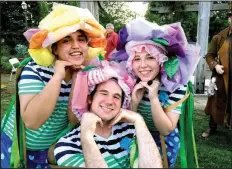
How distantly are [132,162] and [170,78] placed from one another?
40 cm

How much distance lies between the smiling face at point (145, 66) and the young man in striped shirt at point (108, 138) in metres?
0.09

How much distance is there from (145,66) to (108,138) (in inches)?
13.3

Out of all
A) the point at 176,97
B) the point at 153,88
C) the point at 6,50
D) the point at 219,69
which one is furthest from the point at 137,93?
the point at 219,69

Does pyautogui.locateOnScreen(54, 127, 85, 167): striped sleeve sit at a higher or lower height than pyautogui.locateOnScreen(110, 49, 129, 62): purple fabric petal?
lower

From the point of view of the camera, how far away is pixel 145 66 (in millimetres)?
1299

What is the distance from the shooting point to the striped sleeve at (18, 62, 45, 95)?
1210 millimetres

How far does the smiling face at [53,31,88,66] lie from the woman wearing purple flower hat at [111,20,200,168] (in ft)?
0.70

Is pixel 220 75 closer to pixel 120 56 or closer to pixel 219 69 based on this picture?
pixel 219 69

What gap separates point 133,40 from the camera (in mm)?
1362

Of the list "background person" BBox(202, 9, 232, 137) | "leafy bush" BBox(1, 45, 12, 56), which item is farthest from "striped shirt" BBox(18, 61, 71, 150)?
"background person" BBox(202, 9, 232, 137)

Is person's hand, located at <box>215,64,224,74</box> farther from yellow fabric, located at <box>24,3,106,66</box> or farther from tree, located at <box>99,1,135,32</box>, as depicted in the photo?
yellow fabric, located at <box>24,3,106,66</box>

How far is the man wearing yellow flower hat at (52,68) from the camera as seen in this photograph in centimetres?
117

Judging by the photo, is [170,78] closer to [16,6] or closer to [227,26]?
[16,6]

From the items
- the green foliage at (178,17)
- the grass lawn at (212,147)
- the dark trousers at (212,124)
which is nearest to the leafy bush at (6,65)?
the green foliage at (178,17)
